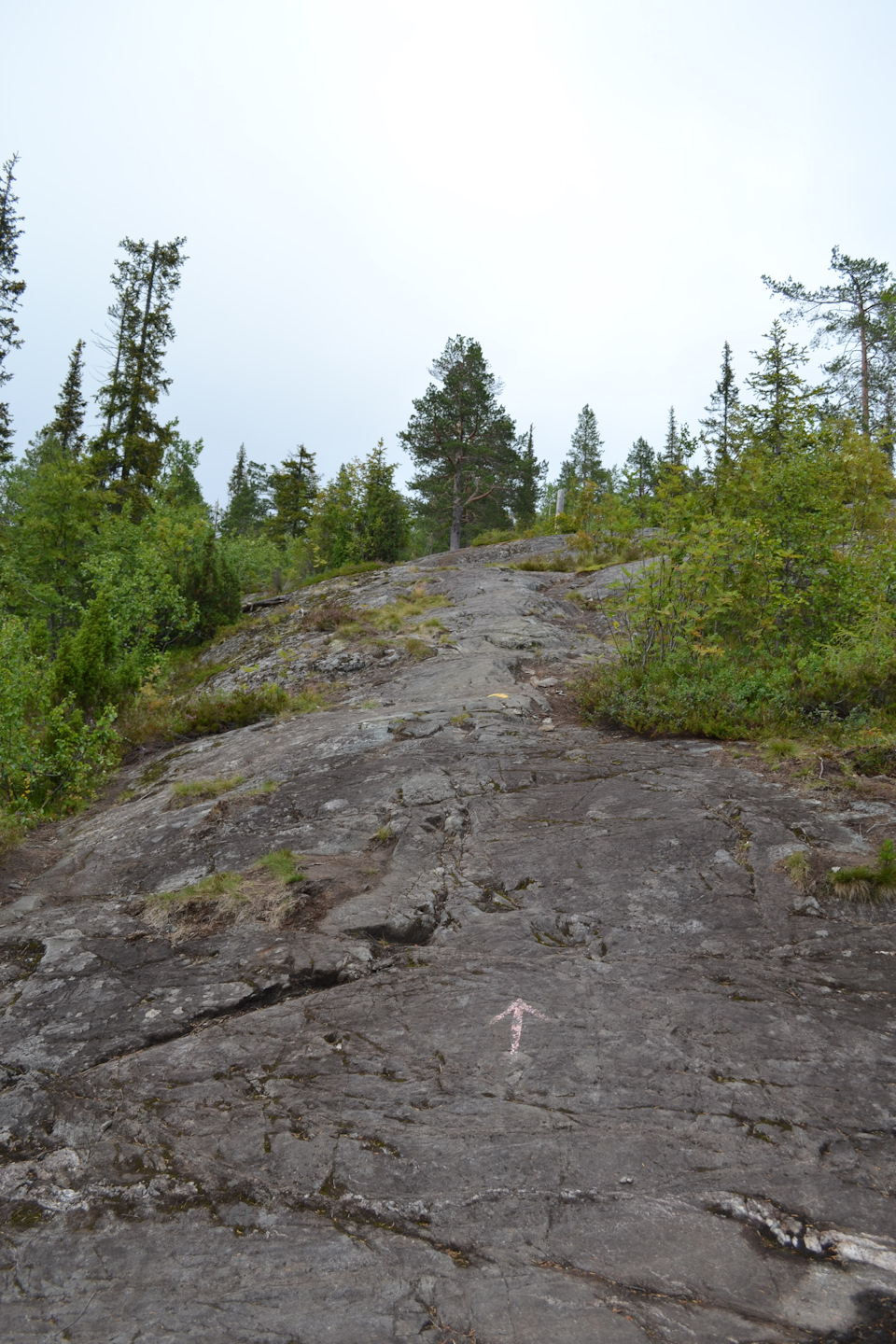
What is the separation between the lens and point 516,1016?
12.8 feet

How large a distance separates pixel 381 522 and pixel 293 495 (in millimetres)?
15150

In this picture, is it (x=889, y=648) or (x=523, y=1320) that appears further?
(x=889, y=648)

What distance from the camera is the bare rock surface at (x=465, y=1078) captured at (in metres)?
2.47

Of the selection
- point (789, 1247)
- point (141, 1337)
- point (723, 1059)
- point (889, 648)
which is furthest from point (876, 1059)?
point (889, 648)

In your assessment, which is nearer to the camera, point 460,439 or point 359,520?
point 359,520

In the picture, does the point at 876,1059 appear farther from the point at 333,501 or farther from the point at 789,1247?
the point at 333,501

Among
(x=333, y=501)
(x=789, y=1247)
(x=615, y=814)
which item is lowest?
(x=789, y=1247)

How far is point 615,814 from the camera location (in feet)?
19.7

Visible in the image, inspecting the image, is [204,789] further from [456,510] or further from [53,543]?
[456,510]

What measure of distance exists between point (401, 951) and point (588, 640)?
875cm

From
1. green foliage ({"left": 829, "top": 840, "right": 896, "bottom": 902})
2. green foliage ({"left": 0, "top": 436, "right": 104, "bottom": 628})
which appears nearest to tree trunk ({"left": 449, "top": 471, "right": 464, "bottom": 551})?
green foliage ({"left": 0, "top": 436, "right": 104, "bottom": 628})

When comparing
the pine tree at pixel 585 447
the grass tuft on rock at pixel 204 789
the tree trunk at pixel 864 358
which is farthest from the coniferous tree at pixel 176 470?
the pine tree at pixel 585 447

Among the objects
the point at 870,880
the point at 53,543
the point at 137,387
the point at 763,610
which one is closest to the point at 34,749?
the point at 870,880

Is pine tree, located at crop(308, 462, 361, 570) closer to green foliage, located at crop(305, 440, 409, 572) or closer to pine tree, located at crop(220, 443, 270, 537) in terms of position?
green foliage, located at crop(305, 440, 409, 572)
